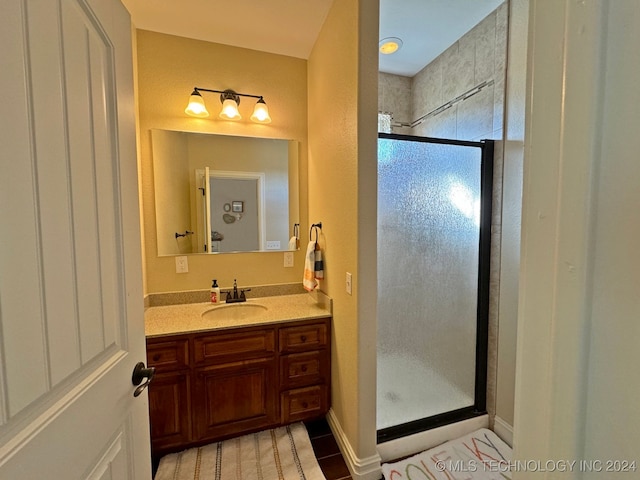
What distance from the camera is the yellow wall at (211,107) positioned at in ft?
6.41

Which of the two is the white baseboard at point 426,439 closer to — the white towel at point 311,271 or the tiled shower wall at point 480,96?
the tiled shower wall at point 480,96

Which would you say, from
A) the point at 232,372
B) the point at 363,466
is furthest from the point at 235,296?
the point at 363,466

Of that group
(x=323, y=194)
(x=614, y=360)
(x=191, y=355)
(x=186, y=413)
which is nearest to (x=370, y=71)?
(x=323, y=194)

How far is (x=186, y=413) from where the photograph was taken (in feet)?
5.32

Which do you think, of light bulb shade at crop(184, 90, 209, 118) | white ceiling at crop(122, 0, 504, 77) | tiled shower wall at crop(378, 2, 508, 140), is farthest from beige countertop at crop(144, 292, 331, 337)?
white ceiling at crop(122, 0, 504, 77)

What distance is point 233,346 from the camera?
1687 millimetres

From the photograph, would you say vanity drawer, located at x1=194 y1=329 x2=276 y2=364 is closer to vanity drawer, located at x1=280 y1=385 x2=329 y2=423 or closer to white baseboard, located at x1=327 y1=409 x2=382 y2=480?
vanity drawer, located at x1=280 y1=385 x2=329 y2=423

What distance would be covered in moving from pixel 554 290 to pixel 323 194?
5.43 feet

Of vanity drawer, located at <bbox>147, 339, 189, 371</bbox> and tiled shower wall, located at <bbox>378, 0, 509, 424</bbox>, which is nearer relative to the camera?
vanity drawer, located at <bbox>147, 339, 189, 371</bbox>

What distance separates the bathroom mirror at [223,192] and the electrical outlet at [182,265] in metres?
0.05

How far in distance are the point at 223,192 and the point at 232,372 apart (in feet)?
4.20

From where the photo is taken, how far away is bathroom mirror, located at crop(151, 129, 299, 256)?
6.64ft

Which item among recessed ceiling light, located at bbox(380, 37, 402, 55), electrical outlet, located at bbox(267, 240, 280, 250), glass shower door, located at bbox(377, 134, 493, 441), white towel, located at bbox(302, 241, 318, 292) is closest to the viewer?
glass shower door, located at bbox(377, 134, 493, 441)

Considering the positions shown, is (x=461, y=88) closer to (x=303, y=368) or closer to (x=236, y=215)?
(x=236, y=215)
